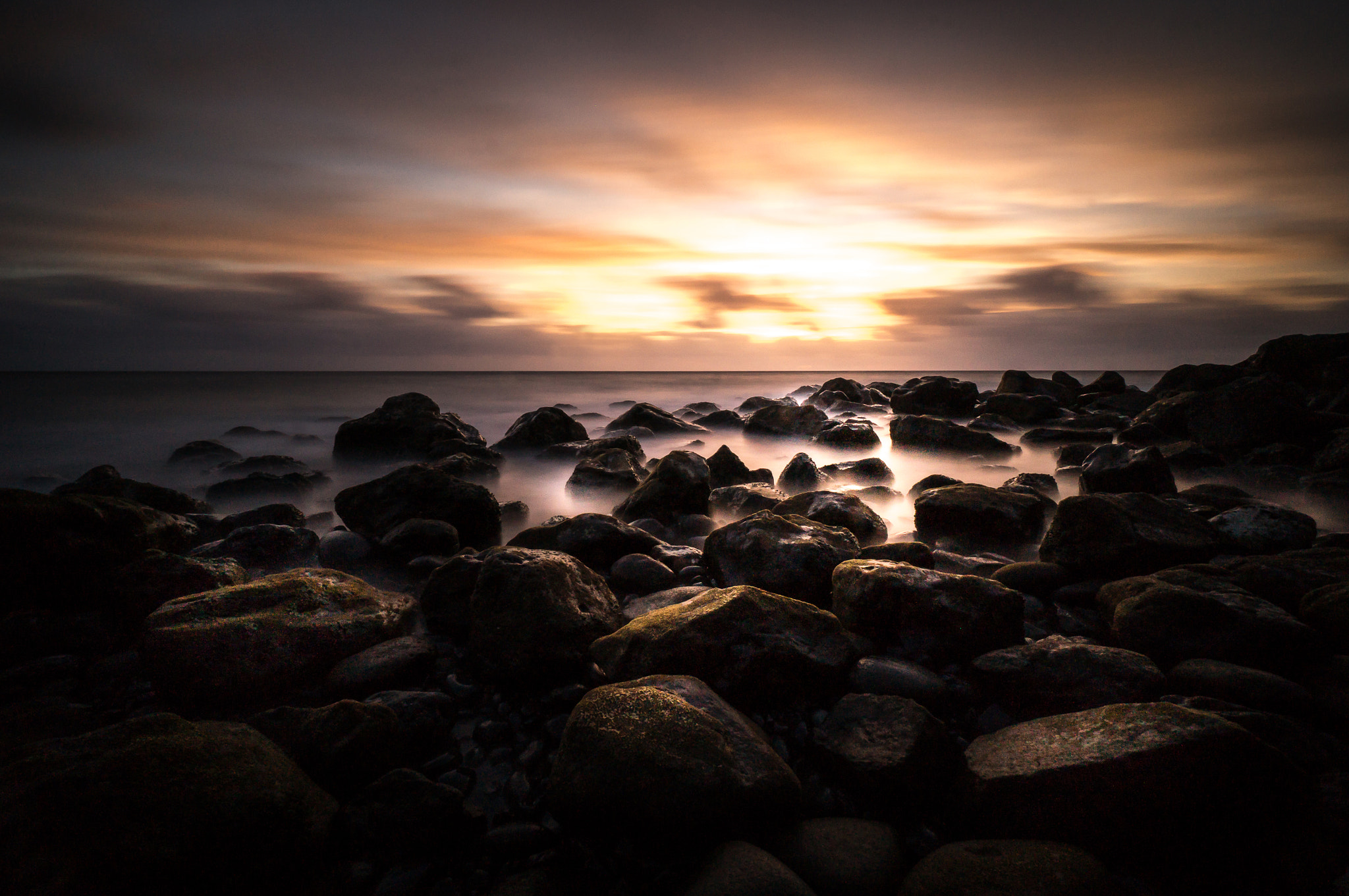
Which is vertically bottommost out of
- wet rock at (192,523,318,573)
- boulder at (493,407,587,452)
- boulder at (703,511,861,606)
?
wet rock at (192,523,318,573)

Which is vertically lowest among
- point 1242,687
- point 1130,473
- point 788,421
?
point 1242,687

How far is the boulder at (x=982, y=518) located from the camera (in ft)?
18.8

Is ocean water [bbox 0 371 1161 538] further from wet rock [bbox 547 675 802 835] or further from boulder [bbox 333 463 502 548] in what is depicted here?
wet rock [bbox 547 675 802 835]

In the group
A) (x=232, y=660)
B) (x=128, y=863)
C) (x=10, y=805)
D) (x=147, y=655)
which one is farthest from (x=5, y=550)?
(x=128, y=863)

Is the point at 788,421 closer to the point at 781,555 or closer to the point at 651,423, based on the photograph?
the point at 651,423

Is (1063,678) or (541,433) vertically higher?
(541,433)

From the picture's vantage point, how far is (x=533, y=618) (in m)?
3.24

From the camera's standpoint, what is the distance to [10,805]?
75.8 inches

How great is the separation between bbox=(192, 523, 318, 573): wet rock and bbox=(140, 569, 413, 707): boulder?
75.0 inches

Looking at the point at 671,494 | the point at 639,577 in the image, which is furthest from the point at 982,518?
the point at 639,577

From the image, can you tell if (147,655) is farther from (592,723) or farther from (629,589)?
(629,589)

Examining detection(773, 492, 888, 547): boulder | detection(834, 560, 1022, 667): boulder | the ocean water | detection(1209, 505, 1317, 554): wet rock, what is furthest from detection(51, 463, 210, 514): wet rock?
detection(1209, 505, 1317, 554): wet rock

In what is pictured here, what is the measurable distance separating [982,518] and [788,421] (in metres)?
10.9

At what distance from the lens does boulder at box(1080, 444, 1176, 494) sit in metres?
6.74
